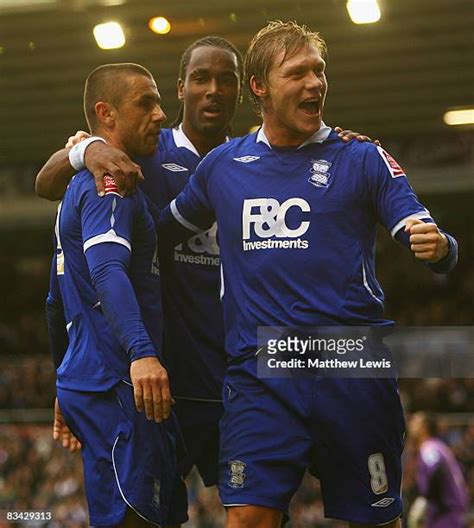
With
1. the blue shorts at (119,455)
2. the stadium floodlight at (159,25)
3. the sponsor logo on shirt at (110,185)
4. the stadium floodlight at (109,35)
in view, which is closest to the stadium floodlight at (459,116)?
the stadium floodlight at (159,25)

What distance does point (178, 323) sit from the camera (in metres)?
3.79

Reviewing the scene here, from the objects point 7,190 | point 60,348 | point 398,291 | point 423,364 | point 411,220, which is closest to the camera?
point 411,220

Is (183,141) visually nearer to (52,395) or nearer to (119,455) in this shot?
(119,455)

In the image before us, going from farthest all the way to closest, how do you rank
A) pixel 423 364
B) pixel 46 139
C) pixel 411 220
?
pixel 46 139 < pixel 423 364 < pixel 411 220

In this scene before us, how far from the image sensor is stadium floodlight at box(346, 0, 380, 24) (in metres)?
6.69

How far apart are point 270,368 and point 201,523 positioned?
19.1ft

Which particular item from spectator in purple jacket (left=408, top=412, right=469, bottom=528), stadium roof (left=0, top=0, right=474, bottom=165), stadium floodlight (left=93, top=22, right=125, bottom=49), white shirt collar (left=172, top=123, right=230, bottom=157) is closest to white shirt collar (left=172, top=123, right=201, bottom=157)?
white shirt collar (left=172, top=123, right=230, bottom=157)

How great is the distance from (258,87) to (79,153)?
0.57m

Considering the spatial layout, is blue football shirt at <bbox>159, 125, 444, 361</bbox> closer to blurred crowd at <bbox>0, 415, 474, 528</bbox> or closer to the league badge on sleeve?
the league badge on sleeve

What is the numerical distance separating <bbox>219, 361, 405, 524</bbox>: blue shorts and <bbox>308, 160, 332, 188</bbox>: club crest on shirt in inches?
21.4

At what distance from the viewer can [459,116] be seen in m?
7.00

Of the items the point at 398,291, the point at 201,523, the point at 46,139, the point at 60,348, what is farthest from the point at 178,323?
the point at 398,291

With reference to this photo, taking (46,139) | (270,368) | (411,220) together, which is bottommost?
(270,368)

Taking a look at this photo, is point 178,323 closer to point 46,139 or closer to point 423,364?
point 423,364
